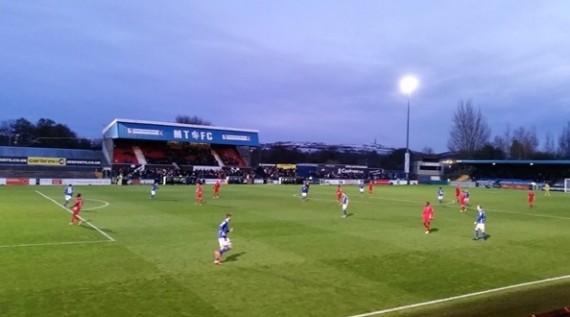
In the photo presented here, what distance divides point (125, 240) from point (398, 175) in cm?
8724

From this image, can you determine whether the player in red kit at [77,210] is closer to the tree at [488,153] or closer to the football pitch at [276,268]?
the football pitch at [276,268]

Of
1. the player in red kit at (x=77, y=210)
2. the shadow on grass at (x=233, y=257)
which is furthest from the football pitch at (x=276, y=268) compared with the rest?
the player in red kit at (x=77, y=210)

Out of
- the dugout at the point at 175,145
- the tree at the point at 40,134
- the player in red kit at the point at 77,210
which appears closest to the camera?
the player in red kit at the point at 77,210

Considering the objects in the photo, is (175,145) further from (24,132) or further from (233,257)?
(233,257)

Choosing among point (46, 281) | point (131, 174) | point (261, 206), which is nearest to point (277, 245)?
point (46, 281)

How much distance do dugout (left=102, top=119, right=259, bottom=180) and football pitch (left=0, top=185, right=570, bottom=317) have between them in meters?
54.9

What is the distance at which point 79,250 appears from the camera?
1816 cm

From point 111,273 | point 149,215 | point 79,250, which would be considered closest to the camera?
point 111,273

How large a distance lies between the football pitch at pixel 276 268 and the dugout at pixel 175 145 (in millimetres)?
54925

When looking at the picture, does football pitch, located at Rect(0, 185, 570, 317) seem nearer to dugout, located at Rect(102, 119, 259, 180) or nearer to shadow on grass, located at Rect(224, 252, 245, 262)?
shadow on grass, located at Rect(224, 252, 245, 262)

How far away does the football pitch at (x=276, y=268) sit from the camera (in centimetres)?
1200

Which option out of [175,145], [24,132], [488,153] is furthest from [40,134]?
[488,153]

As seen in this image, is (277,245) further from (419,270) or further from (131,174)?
(131,174)

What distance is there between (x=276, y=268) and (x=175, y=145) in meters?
78.8
